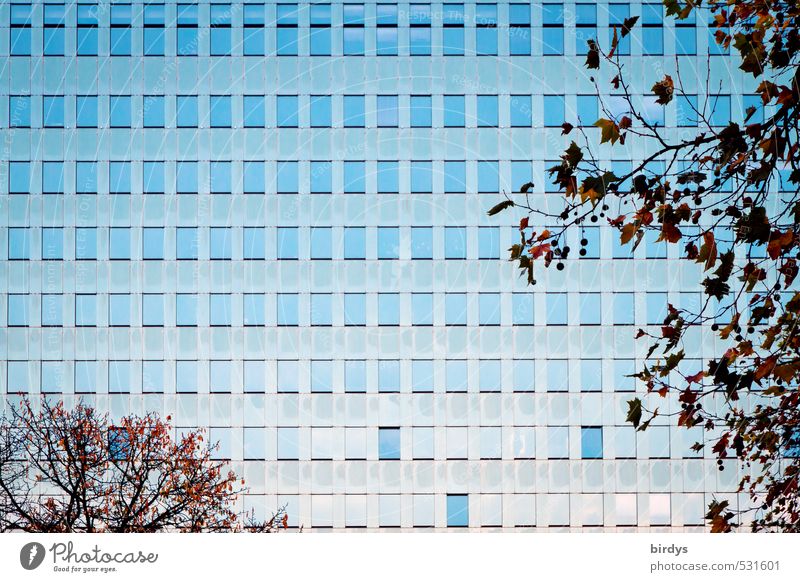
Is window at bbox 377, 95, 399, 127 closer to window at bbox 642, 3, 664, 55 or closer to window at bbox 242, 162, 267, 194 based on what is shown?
window at bbox 242, 162, 267, 194

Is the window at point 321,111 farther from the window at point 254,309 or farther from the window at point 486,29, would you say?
the window at point 254,309

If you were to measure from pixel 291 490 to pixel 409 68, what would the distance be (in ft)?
68.4

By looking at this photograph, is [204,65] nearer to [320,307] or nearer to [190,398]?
[320,307]

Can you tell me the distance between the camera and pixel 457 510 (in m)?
43.5

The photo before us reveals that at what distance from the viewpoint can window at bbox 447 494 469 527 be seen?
4334 centimetres

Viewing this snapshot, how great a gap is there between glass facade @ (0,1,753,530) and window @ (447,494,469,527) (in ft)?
0.33

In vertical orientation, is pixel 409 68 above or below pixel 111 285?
above

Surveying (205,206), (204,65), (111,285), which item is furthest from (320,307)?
(204,65)

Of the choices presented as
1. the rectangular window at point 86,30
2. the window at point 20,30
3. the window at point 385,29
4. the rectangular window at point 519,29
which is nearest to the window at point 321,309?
the window at point 385,29

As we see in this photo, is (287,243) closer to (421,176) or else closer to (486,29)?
(421,176)

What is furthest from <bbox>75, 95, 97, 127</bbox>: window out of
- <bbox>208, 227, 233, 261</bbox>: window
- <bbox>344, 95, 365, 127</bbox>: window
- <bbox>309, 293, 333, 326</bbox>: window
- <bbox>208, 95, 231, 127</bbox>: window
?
<bbox>309, 293, 333, 326</bbox>: window

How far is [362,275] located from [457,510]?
39.4ft

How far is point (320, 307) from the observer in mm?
43562

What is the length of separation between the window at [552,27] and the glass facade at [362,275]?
0.10 meters
